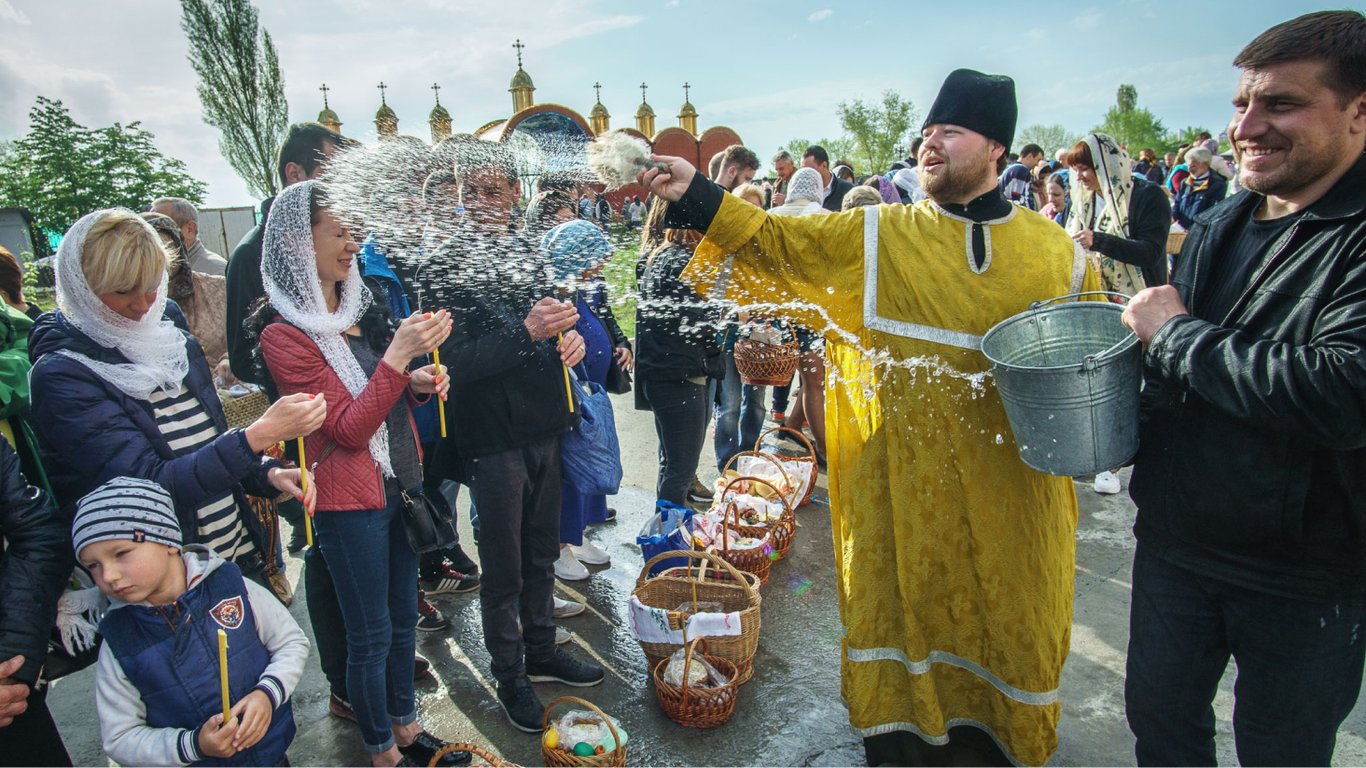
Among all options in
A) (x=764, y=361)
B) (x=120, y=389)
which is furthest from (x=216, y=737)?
(x=764, y=361)

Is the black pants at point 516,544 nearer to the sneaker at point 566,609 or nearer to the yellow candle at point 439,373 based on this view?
the yellow candle at point 439,373

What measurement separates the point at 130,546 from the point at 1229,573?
269cm

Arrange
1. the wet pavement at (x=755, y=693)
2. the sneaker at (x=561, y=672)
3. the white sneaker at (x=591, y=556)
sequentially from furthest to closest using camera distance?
the white sneaker at (x=591, y=556)
the sneaker at (x=561, y=672)
the wet pavement at (x=755, y=693)

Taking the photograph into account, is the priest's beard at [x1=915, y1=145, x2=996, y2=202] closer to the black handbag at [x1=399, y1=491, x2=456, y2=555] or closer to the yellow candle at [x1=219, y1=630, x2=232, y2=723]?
the black handbag at [x1=399, y1=491, x2=456, y2=555]

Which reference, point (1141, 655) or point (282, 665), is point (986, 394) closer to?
point (1141, 655)

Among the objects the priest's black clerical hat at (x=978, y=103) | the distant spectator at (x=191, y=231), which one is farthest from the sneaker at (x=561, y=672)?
the distant spectator at (x=191, y=231)

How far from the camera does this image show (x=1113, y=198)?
4824 millimetres

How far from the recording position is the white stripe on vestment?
7.98ft

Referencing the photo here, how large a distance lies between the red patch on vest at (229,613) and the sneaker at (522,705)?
3.81 ft

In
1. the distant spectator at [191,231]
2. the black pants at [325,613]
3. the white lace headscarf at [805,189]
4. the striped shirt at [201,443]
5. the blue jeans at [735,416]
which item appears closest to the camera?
the striped shirt at [201,443]

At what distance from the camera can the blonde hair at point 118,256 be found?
2.09m

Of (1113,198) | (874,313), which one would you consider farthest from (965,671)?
(1113,198)

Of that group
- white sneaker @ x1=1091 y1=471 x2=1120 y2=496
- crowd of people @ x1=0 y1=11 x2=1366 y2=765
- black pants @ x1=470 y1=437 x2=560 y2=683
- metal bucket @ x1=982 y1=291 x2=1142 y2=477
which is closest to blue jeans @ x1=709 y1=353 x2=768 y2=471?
crowd of people @ x1=0 y1=11 x2=1366 y2=765

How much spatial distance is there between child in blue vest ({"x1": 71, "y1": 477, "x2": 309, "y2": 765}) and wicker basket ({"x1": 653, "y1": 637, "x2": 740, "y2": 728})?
137 cm
